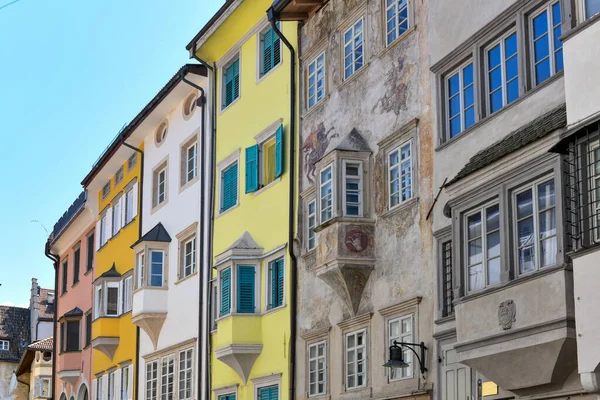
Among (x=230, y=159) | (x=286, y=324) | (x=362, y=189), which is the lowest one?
(x=286, y=324)

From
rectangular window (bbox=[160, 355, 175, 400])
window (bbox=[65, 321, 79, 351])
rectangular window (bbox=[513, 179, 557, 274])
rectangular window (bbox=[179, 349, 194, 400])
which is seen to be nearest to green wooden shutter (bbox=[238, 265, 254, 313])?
rectangular window (bbox=[179, 349, 194, 400])

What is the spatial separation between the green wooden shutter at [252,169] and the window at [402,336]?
7658 mm

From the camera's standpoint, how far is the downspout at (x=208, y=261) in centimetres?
3094

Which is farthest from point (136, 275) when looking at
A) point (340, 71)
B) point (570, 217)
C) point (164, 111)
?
point (570, 217)

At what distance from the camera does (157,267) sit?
35312 mm

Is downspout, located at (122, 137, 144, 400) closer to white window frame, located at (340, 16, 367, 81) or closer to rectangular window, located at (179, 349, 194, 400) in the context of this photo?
rectangular window, located at (179, 349, 194, 400)

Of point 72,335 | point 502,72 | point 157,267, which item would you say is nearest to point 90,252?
point 72,335

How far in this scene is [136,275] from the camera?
35.9 meters

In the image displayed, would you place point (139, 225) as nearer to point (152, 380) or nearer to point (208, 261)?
point (152, 380)

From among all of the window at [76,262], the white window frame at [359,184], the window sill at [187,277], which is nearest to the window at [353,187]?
the white window frame at [359,184]

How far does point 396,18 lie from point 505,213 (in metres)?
7.43

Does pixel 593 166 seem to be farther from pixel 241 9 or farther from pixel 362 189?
pixel 241 9

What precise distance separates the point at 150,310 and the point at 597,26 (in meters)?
21.5

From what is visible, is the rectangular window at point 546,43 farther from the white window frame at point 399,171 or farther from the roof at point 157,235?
the roof at point 157,235
